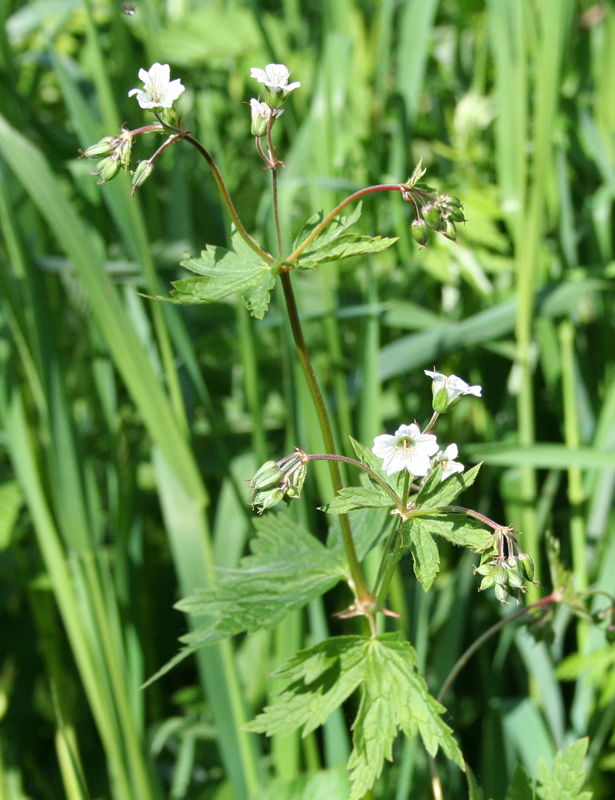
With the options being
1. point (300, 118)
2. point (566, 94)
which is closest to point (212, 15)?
point (300, 118)

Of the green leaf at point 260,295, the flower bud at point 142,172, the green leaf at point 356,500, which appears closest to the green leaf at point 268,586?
the green leaf at point 356,500

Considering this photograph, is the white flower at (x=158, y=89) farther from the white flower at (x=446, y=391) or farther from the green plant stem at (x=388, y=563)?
the green plant stem at (x=388, y=563)

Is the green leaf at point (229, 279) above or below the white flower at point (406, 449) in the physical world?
above

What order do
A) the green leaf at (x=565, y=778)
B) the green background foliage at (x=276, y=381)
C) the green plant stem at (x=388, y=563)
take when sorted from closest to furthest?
the green plant stem at (x=388, y=563) → the green leaf at (x=565, y=778) → the green background foliage at (x=276, y=381)

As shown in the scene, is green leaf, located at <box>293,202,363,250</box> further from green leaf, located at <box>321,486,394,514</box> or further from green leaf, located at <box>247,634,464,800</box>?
green leaf, located at <box>247,634,464,800</box>

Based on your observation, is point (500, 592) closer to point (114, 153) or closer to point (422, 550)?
point (422, 550)

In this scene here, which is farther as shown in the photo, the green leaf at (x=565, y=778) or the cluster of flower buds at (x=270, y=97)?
the green leaf at (x=565, y=778)

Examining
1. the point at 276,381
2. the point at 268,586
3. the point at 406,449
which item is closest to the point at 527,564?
the point at 406,449
